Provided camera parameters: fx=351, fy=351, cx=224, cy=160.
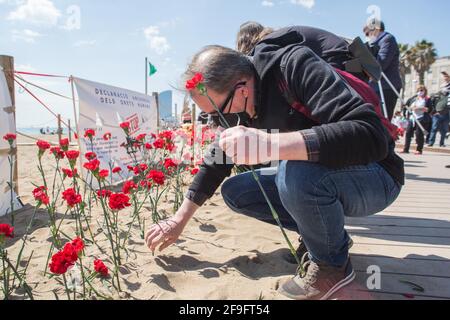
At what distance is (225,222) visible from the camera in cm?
238

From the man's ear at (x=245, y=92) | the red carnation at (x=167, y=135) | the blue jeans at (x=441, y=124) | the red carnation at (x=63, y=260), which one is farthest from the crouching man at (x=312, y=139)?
the blue jeans at (x=441, y=124)

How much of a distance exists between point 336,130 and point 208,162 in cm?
83

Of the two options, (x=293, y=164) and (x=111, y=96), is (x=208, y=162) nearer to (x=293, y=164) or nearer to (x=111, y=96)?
(x=293, y=164)

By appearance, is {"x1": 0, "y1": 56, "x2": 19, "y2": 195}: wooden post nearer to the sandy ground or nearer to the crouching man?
the sandy ground

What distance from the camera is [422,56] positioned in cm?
3750

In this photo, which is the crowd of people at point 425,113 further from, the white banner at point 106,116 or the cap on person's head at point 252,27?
the cap on person's head at point 252,27

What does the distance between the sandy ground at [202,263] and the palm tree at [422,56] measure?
4195 cm

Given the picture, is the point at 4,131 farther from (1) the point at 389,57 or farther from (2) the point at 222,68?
(1) the point at 389,57

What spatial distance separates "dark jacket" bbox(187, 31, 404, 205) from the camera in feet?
3.79

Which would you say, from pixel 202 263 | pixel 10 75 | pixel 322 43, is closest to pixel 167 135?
pixel 202 263

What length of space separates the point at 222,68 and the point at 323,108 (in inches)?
17.2

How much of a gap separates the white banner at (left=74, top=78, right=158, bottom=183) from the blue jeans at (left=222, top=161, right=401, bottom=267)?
2528 mm
